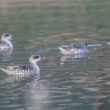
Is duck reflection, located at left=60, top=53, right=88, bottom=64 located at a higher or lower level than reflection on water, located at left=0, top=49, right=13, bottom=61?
lower

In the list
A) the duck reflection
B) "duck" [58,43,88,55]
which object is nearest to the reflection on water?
the duck reflection

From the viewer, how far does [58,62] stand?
63.4 feet

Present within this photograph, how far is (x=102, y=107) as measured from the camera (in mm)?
12547

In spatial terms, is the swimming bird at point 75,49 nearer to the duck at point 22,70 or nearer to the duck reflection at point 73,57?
the duck reflection at point 73,57

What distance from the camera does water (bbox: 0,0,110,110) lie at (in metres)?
13.3

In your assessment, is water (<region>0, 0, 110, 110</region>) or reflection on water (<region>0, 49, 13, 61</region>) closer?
water (<region>0, 0, 110, 110</region>)

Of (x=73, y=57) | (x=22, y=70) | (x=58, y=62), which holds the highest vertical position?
(x=73, y=57)

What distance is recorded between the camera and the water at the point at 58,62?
1331 centimetres

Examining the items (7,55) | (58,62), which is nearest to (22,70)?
(58,62)

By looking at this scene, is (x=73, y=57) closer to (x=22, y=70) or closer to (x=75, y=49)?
(x=75, y=49)

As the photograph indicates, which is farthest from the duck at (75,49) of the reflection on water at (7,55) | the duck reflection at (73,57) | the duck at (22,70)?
the duck at (22,70)

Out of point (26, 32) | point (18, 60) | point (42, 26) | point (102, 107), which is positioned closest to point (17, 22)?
point (42, 26)

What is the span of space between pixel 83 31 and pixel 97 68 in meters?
12.0

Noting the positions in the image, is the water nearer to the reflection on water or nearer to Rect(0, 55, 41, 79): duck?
the reflection on water
